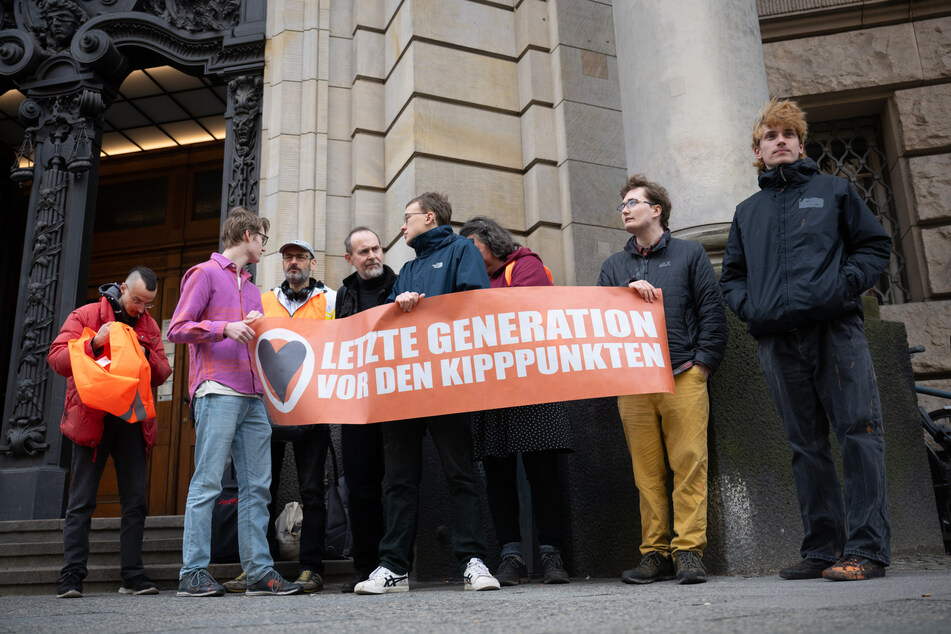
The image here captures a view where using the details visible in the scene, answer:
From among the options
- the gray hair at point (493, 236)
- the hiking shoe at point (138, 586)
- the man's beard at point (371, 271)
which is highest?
the gray hair at point (493, 236)

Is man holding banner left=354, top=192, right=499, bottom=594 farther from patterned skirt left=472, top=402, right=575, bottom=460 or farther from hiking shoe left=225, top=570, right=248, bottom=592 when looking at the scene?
hiking shoe left=225, top=570, right=248, bottom=592

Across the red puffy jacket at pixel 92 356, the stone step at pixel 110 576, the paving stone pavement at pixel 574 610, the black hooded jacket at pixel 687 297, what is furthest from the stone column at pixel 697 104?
the red puffy jacket at pixel 92 356

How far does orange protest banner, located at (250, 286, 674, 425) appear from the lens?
4.59 meters

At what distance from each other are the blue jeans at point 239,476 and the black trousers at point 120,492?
0.81 m

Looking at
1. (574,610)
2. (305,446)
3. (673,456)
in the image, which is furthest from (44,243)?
(574,610)

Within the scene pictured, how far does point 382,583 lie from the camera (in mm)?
4301

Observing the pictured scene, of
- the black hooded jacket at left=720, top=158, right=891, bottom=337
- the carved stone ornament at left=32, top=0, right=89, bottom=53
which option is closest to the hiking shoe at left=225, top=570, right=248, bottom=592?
the black hooded jacket at left=720, top=158, right=891, bottom=337

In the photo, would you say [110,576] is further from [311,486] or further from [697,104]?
[697,104]

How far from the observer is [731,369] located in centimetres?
507

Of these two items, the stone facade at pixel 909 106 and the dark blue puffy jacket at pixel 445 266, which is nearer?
the dark blue puffy jacket at pixel 445 266

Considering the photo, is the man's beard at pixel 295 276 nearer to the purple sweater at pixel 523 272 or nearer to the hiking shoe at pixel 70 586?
the purple sweater at pixel 523 272

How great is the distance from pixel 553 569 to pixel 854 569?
62.2 inches

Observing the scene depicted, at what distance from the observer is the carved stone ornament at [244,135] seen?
8.94 m

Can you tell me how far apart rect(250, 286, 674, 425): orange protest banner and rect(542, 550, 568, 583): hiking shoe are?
0.93 meters
